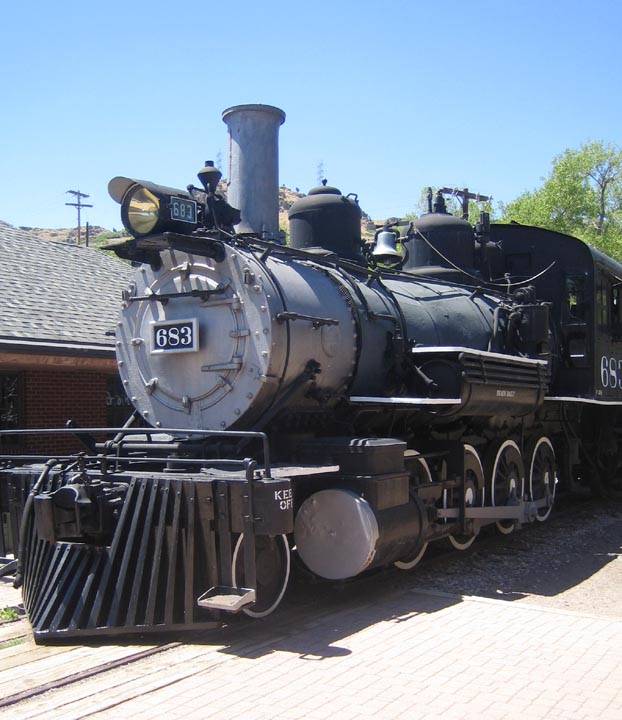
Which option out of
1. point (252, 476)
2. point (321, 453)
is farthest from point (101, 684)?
point (321, 453)

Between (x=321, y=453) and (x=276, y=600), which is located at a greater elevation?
(x=321, y=453)

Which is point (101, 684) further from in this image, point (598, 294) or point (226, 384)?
point (598, 294)

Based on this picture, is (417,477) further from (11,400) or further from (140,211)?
(11,400)

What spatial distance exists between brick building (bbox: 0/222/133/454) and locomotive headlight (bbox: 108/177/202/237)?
3597mm

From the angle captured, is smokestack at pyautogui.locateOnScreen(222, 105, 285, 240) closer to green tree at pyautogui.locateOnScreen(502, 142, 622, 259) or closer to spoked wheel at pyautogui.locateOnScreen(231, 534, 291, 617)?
spoked wheel at pyautogui.locateOnScreen(231, 534, 291, 617)

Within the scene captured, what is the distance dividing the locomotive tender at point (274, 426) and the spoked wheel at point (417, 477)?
2 cm

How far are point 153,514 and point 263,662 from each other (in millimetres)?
1193

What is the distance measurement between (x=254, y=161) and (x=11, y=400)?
176 inches

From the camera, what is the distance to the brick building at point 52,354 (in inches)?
384

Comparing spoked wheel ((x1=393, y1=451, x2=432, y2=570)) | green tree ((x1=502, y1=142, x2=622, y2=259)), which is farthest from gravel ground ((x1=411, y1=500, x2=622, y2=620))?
green tree ((x1=502, y1=142, x2=622, y2=259))

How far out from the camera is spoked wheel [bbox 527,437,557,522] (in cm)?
899

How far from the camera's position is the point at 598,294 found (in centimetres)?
982

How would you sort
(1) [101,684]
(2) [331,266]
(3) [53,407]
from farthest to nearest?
(3) [53,407] → (2) [331,266] → (1) [101,684]

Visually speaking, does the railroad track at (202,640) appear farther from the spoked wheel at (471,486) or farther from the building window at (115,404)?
the building window at (115,404)
